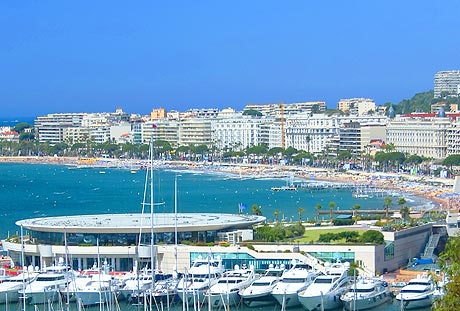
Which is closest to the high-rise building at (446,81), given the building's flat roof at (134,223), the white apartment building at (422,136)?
the white apartment building at (422,136)

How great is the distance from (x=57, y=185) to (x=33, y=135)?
135 ft

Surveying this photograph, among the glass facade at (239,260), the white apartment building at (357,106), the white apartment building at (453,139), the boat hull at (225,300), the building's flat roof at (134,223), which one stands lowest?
the boat hull at (225,300)

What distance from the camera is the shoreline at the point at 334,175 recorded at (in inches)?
2384

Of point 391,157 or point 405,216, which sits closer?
point 405,216

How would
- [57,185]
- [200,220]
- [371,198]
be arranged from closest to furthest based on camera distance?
1. [200,220]
2. [371,198]
3. [57,185]

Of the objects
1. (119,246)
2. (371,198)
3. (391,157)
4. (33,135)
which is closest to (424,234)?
(119,246)

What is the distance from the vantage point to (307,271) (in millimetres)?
26312

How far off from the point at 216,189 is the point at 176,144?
3240 cm

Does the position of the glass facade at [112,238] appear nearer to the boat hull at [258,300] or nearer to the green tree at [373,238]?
the green tree at [373,238]

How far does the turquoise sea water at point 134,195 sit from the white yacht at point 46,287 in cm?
1481

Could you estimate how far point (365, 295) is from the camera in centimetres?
2480

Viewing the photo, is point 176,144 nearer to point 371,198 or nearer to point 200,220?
point 371,198

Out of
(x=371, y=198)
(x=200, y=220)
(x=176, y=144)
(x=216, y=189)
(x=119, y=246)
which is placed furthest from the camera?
(x=176, y=144)

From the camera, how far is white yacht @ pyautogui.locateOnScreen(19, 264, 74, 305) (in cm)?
2556
